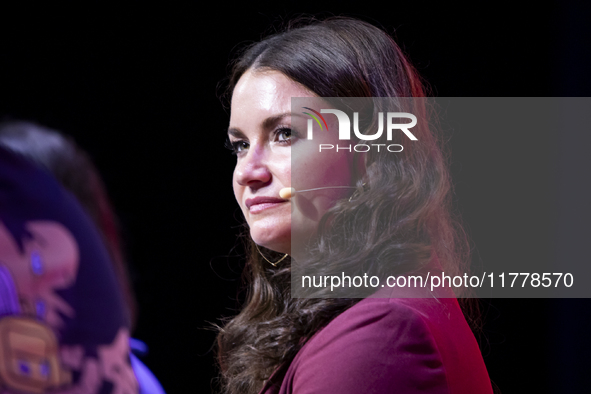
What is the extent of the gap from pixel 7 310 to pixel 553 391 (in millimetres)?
2360

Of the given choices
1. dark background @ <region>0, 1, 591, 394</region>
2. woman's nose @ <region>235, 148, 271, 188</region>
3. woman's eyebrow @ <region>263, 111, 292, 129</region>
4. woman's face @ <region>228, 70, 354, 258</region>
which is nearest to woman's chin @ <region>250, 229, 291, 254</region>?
woman's face @ <region>228, 70, 354, 258</region>

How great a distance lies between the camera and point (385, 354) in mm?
776

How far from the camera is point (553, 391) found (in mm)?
2270

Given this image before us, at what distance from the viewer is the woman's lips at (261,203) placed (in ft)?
3.55

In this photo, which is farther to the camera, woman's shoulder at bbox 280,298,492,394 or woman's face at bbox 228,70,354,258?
woman's face at bbox 228,70,354,258

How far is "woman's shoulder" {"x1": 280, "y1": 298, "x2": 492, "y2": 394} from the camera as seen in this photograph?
2.52 ft

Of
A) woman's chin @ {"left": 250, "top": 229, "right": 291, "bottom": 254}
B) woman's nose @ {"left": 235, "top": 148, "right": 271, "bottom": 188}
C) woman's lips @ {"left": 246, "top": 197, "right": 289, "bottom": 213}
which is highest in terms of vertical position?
woman's nose @ {"left": 235, "top": 148, "right": 271, "bottom": 188}

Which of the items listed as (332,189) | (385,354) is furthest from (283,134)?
(385,354)

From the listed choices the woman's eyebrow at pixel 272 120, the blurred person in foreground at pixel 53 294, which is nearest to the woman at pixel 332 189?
the woman's eyebrow at pixel 272 120

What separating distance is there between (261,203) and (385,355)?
456 millimetres

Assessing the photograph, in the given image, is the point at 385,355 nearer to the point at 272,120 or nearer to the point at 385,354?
the point at 385,354

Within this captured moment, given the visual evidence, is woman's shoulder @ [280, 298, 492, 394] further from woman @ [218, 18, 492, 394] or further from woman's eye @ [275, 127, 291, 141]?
woman's eye @ [275, 127, 291, 141]

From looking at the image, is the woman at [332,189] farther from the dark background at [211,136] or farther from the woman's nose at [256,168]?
the dark background at [211,136]

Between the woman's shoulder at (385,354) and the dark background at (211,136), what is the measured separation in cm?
93
